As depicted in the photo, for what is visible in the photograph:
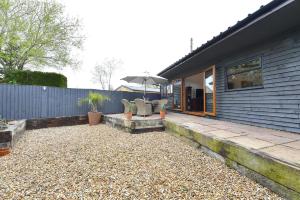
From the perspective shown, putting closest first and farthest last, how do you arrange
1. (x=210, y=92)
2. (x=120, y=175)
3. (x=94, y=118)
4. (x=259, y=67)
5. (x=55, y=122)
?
1. (x=120, y=175)
2. (x=259, y=67)
3. (x=210, y=92)
4. (x=55, y=122)
5. (x=94, y=118)

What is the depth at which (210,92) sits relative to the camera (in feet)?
19.2

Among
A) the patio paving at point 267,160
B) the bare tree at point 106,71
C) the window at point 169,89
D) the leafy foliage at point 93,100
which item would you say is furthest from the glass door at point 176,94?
the bare tree at point 106,71

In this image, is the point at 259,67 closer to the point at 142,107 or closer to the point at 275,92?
the point at 275,92

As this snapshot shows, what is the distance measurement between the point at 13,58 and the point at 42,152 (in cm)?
1097

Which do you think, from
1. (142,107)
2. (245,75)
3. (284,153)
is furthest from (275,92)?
(142,107)

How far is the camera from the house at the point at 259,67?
119 inches

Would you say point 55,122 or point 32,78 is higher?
point 32,78

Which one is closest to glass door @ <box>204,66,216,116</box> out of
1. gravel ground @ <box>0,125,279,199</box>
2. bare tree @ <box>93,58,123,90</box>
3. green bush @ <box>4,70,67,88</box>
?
gravel ground @ <box>0,125,279,199</box>

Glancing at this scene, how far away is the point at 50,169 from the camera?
7.90ft

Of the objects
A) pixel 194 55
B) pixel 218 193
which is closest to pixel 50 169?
pixel 218 193

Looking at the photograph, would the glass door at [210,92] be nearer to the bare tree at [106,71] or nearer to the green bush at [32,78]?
the green bush at [32,78]

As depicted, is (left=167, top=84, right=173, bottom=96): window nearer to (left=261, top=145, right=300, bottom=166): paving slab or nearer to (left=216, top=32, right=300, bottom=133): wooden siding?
(left=216, top=32, right=300, bottom=133): wooden siding

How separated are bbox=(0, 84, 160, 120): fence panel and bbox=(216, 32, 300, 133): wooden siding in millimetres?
6409

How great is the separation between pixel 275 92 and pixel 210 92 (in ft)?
7.82
